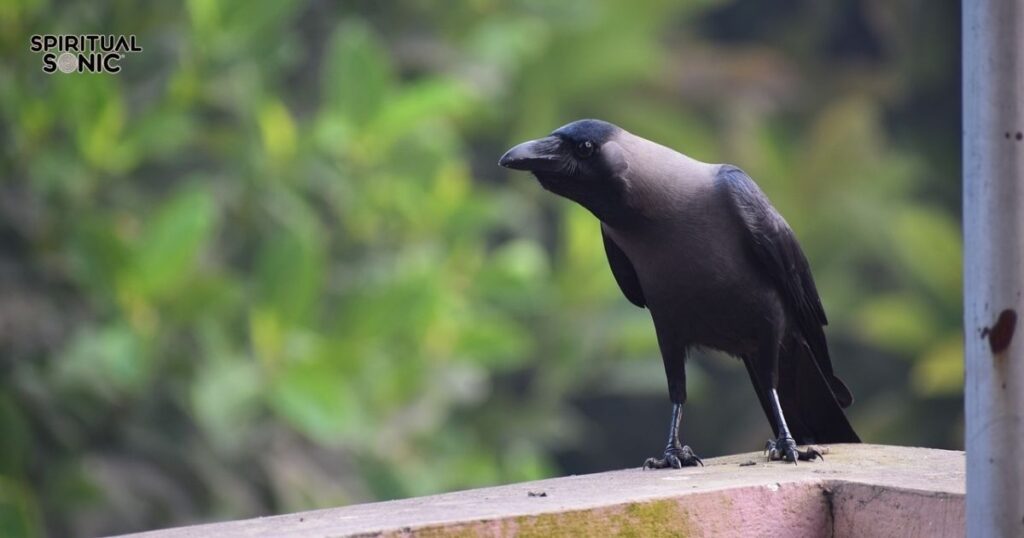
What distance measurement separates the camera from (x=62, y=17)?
458cm

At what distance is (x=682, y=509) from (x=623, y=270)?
0.99 metres

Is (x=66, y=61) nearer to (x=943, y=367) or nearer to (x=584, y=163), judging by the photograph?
(x=584, y=163)

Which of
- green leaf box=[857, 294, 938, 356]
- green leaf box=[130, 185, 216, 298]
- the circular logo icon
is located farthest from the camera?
green leaf box=[857, 294, 938, 356]

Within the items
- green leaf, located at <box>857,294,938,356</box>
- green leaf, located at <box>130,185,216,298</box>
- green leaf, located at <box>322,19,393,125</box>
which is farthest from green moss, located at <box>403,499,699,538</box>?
green leaf, located at <box>857,294,938,356</box>

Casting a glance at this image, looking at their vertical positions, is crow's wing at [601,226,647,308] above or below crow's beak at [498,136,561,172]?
below

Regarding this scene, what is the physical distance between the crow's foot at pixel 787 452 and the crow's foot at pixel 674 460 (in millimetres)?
159

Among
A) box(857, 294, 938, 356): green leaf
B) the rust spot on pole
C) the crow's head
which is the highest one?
the crow's head

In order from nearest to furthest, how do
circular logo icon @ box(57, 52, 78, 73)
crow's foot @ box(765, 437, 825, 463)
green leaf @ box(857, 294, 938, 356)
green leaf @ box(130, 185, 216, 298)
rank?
crow's foot @ box(765, 437, 825, 463), green leaf @ box(130, 185, 216, 298), circular logo icon @ box(57, 52, 78, 73), green leaf @ box(857, 294, 938, 356)

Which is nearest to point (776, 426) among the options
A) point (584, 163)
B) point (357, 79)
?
point (584, 163)

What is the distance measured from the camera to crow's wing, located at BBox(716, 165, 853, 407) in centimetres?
299

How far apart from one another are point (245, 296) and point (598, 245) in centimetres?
183

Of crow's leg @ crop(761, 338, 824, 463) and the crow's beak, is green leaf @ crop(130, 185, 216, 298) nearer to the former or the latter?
the crow's beak

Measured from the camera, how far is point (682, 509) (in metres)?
2.36

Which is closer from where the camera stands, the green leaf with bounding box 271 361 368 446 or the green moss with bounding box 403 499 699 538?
the green moss with bounding box 403 499 699 538
